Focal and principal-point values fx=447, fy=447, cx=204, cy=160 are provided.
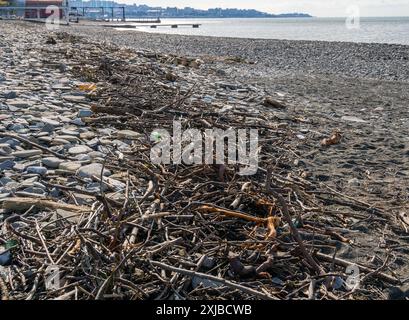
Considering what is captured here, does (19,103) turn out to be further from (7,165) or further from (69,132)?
(7,165)

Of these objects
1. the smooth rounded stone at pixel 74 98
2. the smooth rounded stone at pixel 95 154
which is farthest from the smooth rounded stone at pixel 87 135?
the smooth rounded stone at pixel 74 98

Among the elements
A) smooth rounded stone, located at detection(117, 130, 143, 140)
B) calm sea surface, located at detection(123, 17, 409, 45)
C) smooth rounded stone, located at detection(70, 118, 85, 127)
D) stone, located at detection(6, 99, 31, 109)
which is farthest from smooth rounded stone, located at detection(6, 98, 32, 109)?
calm sea surface, located at detection(123, 17, 409, 45)

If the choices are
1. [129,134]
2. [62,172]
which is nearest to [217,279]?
[62,172]

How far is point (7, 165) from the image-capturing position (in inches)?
142

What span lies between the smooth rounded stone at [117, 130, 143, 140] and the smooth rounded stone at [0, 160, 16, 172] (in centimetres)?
132

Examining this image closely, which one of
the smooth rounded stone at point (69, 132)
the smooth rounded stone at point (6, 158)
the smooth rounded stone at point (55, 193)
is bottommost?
the smooth rounded stone at point (55, 193)

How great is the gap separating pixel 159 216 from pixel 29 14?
146 ft

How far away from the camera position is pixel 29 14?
4194cm

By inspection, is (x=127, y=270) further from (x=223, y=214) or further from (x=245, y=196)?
(x=245, y=196)

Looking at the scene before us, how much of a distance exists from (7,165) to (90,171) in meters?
0.66

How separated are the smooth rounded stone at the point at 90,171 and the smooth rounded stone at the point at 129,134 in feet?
3.18

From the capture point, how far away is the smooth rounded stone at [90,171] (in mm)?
3621

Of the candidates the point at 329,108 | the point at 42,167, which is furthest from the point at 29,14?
the point at 42,167

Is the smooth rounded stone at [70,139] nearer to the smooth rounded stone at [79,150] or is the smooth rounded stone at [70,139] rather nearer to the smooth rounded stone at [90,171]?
the smooth rounded stone at [79,150]
